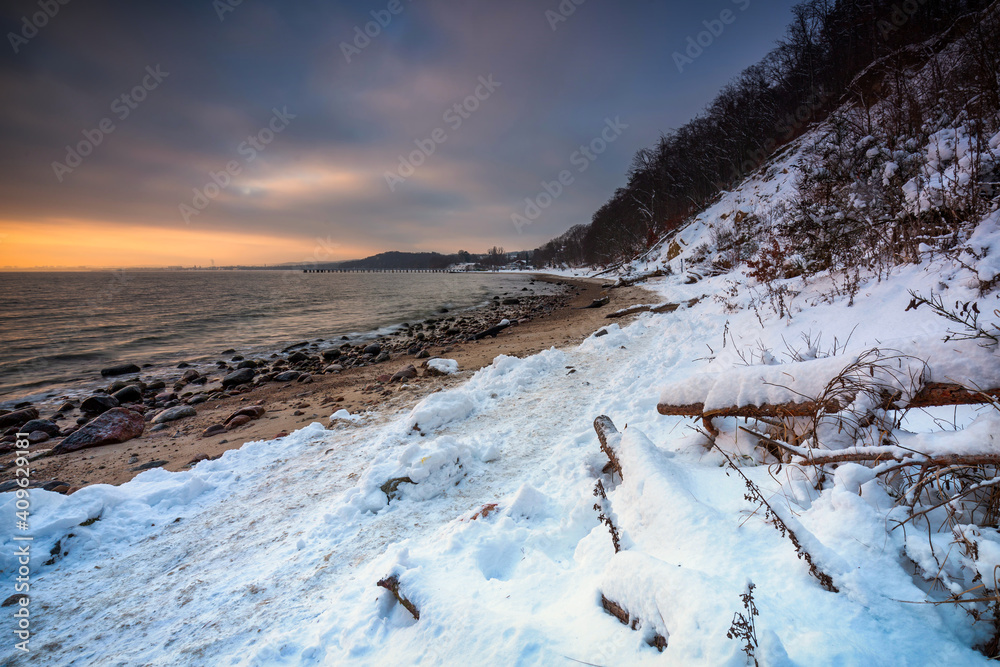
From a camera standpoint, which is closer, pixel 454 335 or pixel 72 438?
pixel 72 438

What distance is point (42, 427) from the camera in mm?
7488

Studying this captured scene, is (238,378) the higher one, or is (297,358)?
(297,358)

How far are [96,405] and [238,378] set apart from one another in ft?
9.15

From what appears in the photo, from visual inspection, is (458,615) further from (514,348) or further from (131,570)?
(514,348)

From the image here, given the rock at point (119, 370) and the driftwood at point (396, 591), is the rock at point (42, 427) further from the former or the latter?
the driftwood at point (396, 591)

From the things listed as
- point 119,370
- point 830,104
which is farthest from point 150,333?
point 830,104

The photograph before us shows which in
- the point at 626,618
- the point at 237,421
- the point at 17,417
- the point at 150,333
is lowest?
the point at 17,417

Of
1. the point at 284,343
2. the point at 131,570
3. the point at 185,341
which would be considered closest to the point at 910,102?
the point at 131,570

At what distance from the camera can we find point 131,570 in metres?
3.15

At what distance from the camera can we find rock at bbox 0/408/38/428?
7.74 metres

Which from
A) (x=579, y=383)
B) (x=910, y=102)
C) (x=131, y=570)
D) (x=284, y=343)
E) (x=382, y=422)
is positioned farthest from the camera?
(x=284, y=343)

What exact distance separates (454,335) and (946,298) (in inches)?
515

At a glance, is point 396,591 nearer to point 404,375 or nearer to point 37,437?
point 404,375

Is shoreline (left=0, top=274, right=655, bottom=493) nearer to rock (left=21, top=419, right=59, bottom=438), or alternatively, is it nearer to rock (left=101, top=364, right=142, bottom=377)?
rock (left=21, top=419, right=59, bottom=438)
